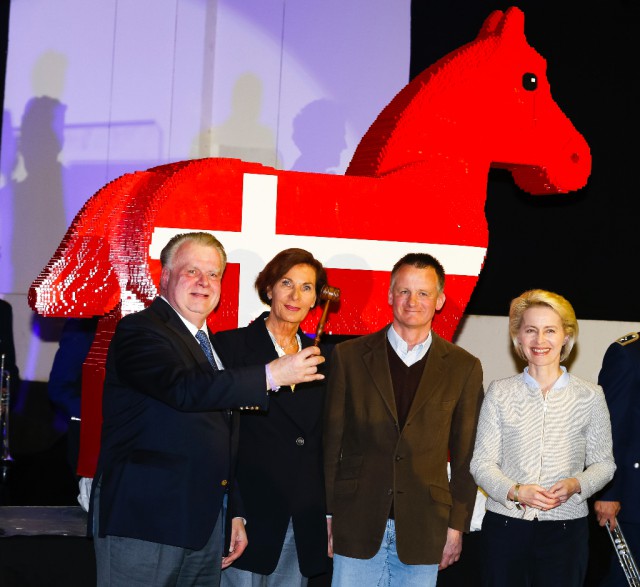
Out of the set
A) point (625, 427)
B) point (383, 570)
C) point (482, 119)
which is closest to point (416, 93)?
point (482, 119)

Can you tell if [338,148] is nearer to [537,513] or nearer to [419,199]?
[419,199]

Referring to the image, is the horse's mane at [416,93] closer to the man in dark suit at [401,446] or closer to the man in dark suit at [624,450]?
the man in dark suit at [401,446]

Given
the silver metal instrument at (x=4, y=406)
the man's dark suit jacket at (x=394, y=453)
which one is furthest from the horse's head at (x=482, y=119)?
the silver metal instrument at (x=4, y=406)

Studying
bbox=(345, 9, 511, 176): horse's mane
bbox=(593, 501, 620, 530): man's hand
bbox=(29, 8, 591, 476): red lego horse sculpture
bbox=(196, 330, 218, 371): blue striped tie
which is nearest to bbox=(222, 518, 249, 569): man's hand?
bbox=(196, 330, 218, 371): blue striped tie

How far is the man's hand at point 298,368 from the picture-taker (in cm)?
178

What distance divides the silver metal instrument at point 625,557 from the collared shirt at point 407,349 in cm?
73

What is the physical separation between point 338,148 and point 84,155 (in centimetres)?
135

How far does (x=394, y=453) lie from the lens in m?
2.21

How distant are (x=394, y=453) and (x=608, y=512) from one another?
0.66 metres

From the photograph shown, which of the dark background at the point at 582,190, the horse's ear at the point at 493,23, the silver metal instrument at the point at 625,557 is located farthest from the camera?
the dark background at the point at 582,190

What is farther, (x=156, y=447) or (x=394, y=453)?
(x=394, y=453)

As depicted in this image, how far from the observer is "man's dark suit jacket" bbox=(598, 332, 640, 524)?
8.03 feet

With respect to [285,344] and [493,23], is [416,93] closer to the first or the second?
[493,23]

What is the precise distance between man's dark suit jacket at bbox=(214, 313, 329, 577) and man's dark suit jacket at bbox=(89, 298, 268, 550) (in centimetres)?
23
